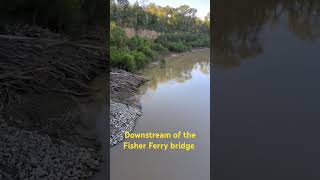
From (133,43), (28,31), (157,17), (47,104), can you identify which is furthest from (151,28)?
(47,104)


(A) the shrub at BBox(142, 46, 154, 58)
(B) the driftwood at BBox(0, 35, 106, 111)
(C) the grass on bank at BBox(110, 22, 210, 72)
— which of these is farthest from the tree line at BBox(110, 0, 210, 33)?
(B) the driftwood at BBox(0, 35, 106, 111)

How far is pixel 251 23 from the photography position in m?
6.41

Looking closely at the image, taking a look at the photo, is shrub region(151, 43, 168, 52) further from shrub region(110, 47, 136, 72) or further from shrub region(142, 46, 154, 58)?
shrub region(110, 47, 136, 72)

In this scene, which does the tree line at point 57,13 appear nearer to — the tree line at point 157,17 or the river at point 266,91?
the tree line at point 157,17

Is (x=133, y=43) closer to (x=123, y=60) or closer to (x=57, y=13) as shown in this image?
(x=123, y=60)

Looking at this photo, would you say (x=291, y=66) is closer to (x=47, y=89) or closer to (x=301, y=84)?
(x=301, y=84)

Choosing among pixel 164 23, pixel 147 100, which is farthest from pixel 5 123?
pixel 164 23

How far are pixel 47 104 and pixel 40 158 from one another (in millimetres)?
1330

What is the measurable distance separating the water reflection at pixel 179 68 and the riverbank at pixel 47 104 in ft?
3.86

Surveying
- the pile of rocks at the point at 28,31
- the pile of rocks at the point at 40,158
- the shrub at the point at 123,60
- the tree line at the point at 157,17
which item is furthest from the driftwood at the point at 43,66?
the tree line at the point at 157,17

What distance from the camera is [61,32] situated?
6.62 m

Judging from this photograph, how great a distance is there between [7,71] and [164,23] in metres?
5.38

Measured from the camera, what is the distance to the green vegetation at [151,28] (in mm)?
7781

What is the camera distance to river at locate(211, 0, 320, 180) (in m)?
4.10
